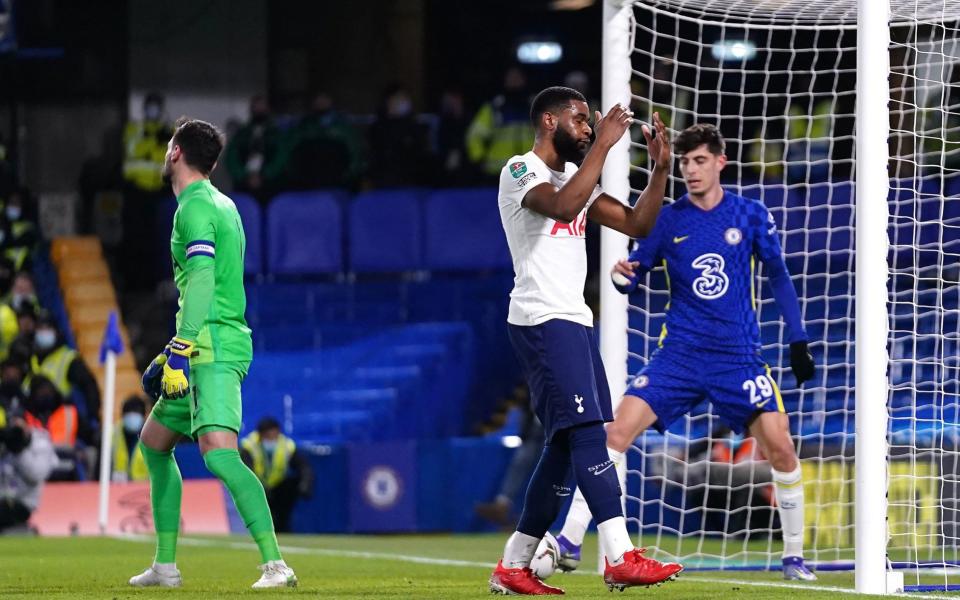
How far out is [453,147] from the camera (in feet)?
65.1

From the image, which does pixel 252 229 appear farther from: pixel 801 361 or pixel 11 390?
pixel 801 361

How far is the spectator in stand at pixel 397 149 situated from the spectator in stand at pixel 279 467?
19.5 ft

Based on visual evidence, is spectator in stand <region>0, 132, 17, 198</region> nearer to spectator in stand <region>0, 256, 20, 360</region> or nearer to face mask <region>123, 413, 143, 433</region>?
spectator in stand <region>0, 256, 20, 360</region>

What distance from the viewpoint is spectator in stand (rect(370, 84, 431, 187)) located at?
65.2ft

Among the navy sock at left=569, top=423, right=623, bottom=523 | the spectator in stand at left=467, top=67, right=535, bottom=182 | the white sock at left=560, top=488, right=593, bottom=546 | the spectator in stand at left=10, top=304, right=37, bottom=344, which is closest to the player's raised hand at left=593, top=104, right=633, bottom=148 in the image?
the navy sock at left=569, top=423, right=623, bottom=523

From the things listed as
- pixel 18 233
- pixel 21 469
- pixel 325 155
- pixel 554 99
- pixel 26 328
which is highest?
Answer: pixel 325 155

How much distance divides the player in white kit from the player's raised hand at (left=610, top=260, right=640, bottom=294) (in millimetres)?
1224

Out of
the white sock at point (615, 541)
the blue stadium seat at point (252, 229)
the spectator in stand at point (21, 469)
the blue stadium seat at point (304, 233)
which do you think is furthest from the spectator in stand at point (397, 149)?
the white sock at point (615, 541)

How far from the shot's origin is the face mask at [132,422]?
15289 millimetres

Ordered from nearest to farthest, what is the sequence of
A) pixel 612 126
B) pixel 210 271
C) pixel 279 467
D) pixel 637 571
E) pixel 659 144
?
pixel 637 571
pixel 612 126
pixel 659 144
pixel 210 271
pixel 279 467

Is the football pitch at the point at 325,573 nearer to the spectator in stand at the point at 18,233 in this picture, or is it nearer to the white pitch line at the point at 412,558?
the white pitch line at the point at 412,558

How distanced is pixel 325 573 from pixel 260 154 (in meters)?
12.3

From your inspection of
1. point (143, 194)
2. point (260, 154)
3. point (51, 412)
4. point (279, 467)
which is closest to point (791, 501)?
point (279, 467)

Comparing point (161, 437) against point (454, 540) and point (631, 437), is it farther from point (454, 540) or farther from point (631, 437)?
point (454, 540)
